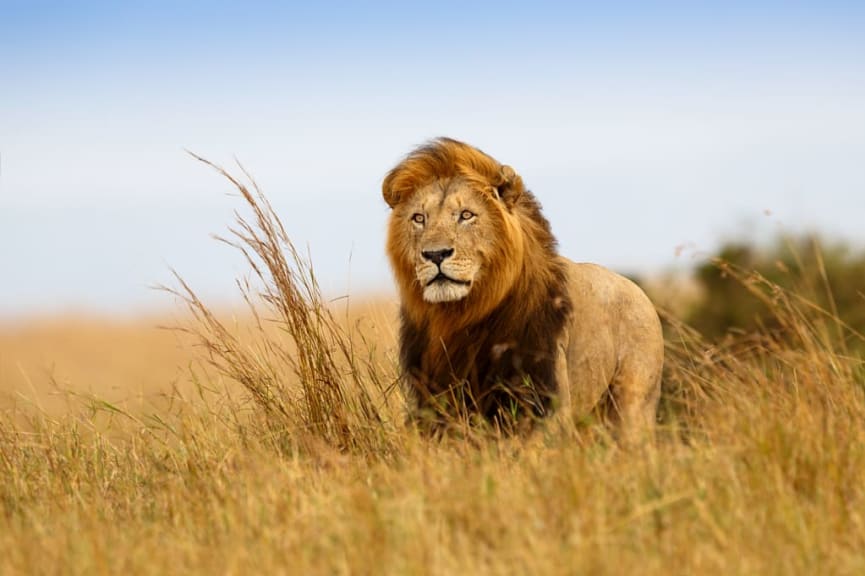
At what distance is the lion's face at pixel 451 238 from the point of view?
5.46 metres

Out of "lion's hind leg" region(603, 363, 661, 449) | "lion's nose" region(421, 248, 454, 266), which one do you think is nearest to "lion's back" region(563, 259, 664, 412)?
"lion's hind leg" region(603, 363, 661, 449)

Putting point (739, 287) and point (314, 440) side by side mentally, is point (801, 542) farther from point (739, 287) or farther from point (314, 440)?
point (739, 287)

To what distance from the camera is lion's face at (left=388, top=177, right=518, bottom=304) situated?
17.9ft

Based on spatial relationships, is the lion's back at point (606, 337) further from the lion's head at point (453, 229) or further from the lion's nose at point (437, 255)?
the lion's nose at point (437, 255)

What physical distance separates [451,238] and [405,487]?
1.49m

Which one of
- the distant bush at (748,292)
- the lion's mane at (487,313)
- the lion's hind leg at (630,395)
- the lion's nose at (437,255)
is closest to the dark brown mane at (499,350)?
the lion's mane at (487,313)

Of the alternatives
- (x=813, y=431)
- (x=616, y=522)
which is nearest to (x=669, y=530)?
(x=616, y=522)

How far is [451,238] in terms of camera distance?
555 centimetres

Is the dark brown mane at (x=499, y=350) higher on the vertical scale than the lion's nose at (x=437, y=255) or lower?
lower

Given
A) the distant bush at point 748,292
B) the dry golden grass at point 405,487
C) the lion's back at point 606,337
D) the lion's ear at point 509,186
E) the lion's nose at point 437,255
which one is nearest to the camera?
the dry golden grass at point 405,487

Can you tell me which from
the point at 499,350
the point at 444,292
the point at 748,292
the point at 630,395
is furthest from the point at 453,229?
the point at 748,292

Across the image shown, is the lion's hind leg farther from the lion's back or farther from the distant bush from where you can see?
the distant bush

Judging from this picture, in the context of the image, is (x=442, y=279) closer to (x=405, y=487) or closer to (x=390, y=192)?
(x=390, y=192)

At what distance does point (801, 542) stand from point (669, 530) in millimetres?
421
